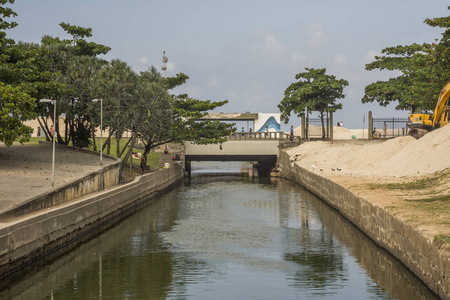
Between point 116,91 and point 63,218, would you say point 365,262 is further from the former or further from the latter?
point 116,91

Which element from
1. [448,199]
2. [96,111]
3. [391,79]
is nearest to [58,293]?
[448,199]

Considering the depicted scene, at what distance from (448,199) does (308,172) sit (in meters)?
28.4

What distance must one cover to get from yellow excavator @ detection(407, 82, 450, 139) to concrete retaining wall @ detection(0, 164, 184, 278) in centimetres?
2496

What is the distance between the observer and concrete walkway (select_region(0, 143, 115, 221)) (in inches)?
1150

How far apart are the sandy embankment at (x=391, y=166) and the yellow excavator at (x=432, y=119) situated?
190 cm

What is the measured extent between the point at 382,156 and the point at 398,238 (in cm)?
3301

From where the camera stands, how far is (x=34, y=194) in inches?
1141

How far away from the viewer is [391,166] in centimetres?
4644

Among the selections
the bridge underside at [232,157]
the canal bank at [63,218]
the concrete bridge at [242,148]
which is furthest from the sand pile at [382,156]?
the canal bank at [63,218]

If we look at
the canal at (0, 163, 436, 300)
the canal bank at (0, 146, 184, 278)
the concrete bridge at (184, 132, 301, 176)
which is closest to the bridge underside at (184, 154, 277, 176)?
the concrete bridge at (184, 132, 301, 176)

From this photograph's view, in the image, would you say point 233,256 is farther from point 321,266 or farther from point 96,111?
point 96,111

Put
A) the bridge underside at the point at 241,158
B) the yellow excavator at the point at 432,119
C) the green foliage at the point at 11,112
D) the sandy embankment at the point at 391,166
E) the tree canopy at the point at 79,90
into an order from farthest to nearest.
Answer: the bridge underside at the point at 241,158 → the yellow excavator at the point at 432,119 → the tree canopy at the point at 79,90 → the green foliage at the point at 11,112 → the sandy embankment at the point at 391,166

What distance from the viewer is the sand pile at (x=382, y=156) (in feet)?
135

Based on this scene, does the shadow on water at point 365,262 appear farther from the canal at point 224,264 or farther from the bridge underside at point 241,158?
the bridge underside at point 241,158
